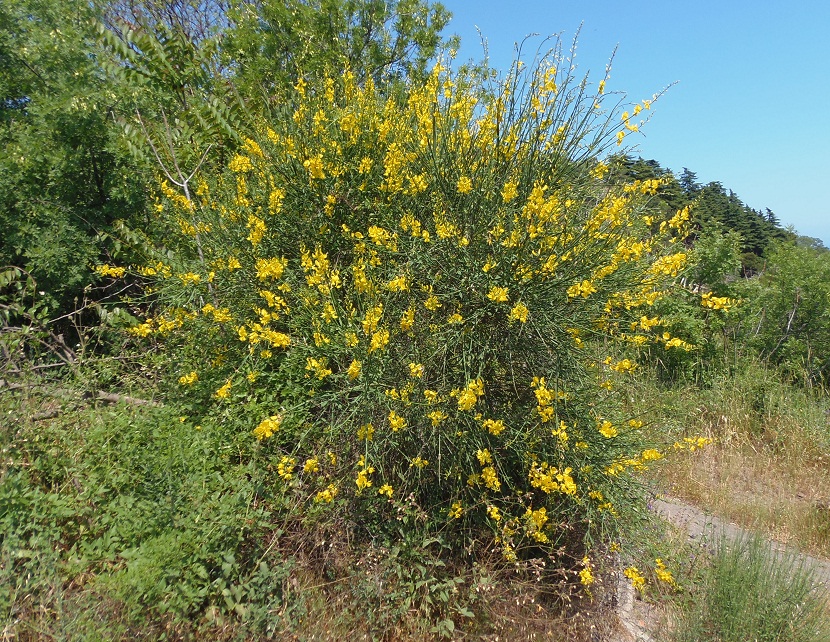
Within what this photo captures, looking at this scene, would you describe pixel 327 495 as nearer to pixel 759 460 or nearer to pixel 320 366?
pixel 320 366

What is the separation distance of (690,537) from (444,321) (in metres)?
2.23

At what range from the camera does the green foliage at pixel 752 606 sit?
2.46m

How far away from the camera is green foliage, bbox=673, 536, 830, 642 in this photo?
8.09 ft

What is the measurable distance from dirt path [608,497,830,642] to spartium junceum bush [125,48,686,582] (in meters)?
0.47

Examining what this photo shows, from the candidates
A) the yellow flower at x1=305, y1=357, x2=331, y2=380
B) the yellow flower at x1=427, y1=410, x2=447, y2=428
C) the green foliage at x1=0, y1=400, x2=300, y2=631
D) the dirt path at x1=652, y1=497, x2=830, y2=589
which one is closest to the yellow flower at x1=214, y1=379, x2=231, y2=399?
the green foliage at x1=0, y1=400, x2=300, y2=631

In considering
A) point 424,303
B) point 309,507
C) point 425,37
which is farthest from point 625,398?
point 425,37

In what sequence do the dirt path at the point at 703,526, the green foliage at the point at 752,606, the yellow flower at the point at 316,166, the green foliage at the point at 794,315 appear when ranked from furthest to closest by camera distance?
the green foliage at the point at 794,315 < the dirt path at the point at 703,526 < the yellow flower at the point at 316,166 < the green foliage at the point at 752,606

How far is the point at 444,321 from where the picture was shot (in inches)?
107

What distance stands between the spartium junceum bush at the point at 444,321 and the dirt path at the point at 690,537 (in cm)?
47

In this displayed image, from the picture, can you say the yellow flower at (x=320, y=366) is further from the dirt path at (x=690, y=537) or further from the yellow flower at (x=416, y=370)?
the dirt path at (x=690, y=537)

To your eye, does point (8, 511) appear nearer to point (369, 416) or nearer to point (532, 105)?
point (369, 416)

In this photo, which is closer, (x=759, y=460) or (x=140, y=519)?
(x=140, y=519)

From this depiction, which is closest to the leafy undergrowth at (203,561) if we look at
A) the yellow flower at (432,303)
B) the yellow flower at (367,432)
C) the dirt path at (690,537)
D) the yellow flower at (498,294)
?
the dirt path at (690,537)

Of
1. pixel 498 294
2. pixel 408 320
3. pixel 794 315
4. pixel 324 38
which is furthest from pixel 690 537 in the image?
pixel 324 38
